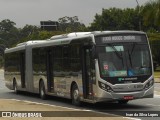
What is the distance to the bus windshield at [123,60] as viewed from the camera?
19.3m

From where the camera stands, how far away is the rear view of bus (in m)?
19.0

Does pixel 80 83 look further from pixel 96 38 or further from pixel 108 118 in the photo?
pixel 108 118

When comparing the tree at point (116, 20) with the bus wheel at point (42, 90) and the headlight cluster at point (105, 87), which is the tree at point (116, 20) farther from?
the headlight cluster at point (105, 87)

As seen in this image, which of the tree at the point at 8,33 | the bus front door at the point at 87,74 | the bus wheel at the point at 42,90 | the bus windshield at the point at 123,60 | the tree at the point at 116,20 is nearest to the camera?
the bus windshield at the point at 123,60

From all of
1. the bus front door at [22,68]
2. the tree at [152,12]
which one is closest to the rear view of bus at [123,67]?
the bus front door at [22,68]

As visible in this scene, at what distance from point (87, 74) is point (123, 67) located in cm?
154

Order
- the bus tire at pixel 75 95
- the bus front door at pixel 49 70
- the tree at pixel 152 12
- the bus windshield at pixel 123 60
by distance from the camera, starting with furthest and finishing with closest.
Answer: the tree at pixel 152 12, the bus front door at pixel 49 70, the bus tire at pixel 75 95, the bus windshield at pixel 123 60

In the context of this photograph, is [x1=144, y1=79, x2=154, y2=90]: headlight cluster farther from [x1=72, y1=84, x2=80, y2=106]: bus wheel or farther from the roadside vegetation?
the roadside vegetation

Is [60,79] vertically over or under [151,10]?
under

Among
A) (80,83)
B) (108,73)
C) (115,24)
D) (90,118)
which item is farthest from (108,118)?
(115,24)

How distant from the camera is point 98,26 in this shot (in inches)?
4407

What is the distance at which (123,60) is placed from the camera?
1948 centimetres

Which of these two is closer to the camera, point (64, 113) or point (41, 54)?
point (64, 113)

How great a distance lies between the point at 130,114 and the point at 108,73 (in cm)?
239
